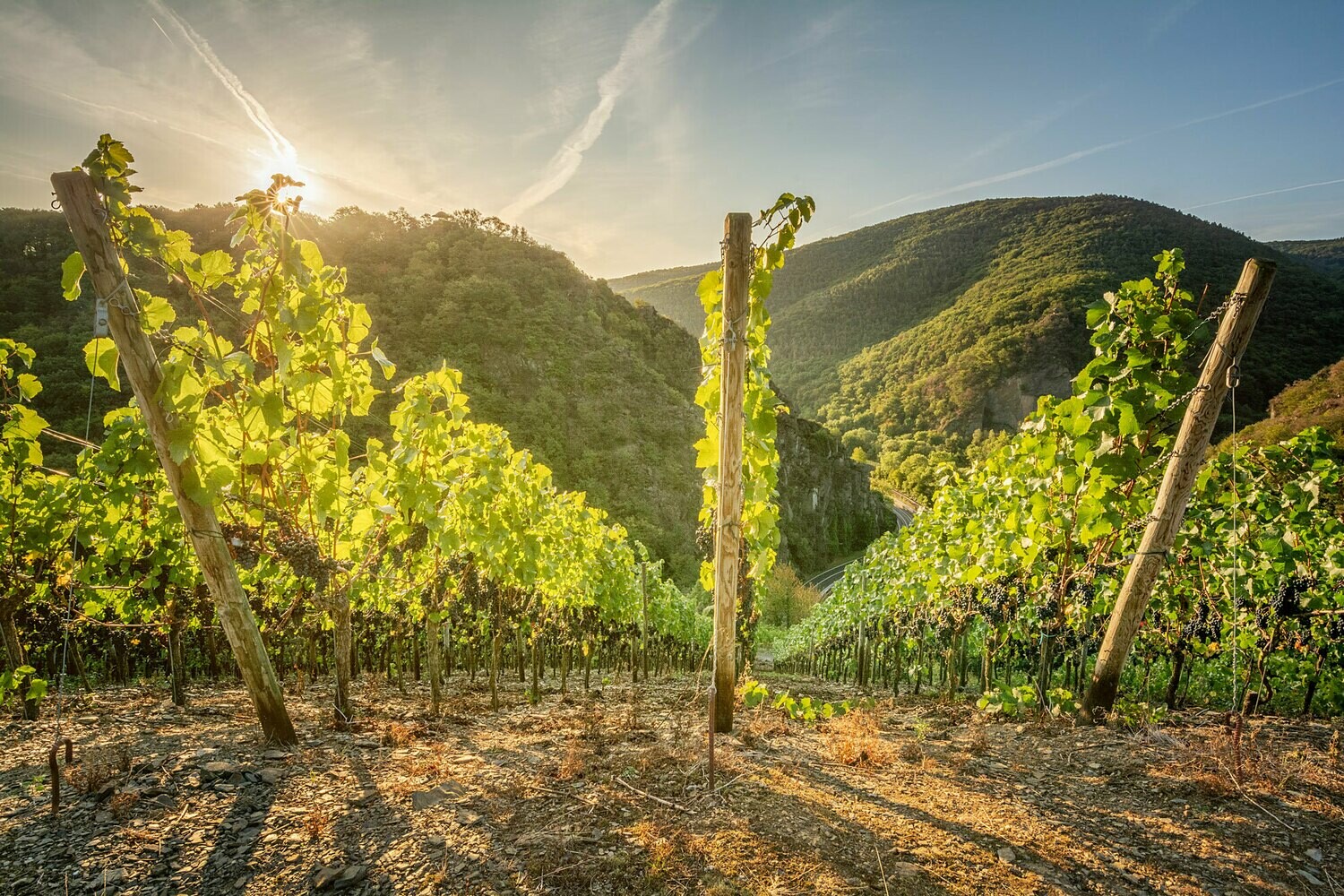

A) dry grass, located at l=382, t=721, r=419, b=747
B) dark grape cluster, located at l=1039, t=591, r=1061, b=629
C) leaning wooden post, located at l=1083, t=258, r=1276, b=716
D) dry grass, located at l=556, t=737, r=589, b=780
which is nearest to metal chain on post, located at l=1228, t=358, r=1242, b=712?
leaning wooden post, located at l=1083, t=258, r=1276, b=716

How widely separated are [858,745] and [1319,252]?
140179mm

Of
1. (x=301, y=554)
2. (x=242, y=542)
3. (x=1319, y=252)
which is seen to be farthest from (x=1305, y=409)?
(x=1319, y=252)

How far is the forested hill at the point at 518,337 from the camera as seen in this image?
37938 millimetres

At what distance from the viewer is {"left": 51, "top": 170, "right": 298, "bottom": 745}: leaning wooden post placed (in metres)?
3.10

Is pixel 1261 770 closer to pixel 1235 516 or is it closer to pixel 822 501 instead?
pixel 1235 516

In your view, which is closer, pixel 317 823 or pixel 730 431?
pixel 317 823

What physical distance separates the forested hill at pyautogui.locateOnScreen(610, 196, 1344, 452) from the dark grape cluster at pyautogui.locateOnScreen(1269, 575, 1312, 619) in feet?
186

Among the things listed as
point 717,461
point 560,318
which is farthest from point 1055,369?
point 717,461

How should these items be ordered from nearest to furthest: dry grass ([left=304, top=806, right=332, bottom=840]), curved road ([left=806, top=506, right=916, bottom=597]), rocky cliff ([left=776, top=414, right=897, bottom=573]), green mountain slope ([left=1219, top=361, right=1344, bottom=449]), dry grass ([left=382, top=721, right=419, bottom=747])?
dry grass ([left=304, top=806, right=332, bottom=840]), dry grass ([left=382, top=721, right=419, bottom=747]), green mountain slope ([left=1219, top=361, right=1344, bottom=449]), curved road ([left=806, top=506, right=916, bottom=597]), rocky cliff ([left=776, top=414, right=897, bottom=573])

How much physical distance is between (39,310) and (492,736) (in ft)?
156

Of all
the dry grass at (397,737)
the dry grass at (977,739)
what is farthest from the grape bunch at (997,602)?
the dry grass at (397,737)

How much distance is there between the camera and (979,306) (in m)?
79.4

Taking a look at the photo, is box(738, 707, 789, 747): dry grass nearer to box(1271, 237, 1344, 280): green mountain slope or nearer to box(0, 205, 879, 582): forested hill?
box(0, 205, 879, 582): forested hill

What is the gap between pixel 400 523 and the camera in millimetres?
5160
